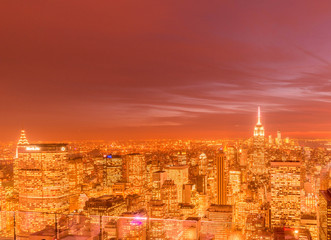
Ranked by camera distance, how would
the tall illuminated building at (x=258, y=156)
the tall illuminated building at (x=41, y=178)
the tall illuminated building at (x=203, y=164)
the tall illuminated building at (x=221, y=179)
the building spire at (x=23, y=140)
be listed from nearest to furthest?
the building spire at (x=23, y=140), the tall illuminated building at (x=41, y=178), the tall illuminated building at (x=221, y=179), the tall illuminated building at (x=203, y=164), the tall illuminated building at (x=258, y=156)

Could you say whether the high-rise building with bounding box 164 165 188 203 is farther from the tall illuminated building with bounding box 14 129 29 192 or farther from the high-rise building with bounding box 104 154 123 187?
the tall illuminated building with bounding box 14 129 29 192

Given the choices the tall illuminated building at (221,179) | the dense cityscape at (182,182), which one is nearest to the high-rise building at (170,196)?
the dense cityscape at (182,182)

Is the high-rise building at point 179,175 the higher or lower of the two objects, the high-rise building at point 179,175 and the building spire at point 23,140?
the lower

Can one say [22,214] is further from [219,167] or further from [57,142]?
[219,167]

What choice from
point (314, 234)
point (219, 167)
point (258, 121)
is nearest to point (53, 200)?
point (314, 234)

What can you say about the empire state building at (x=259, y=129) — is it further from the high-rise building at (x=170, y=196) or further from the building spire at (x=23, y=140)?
the building spire at (x=23, y=140)

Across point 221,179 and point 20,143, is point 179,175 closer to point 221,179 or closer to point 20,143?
point 221,179
